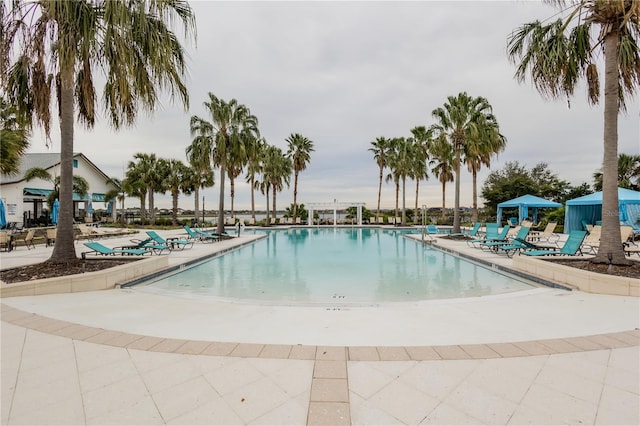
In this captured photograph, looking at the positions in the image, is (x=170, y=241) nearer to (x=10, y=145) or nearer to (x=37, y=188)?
(x=10, y=145)

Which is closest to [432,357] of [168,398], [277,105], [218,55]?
[168,398]

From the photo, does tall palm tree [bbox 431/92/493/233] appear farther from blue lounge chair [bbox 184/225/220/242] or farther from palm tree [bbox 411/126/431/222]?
blue lounge chair [bbox 184/225/220/242]

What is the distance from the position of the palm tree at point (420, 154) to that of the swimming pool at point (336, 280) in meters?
16.2

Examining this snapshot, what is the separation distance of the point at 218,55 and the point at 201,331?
980 centimetres

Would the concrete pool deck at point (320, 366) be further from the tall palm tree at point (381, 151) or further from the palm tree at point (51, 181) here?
the tall palm tree at point (381, 151)

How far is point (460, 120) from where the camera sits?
55.6 ft

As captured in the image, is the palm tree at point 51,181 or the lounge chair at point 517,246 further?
the palm tree at point 51,181

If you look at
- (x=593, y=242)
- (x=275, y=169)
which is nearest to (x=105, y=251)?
(x=593, y=242)

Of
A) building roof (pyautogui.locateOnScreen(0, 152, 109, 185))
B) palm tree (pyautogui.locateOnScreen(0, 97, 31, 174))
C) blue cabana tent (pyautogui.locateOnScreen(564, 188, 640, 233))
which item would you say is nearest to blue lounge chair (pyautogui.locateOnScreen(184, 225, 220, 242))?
palm tree (pyautogui.locateOnScreen(0, 97, 31, 174))

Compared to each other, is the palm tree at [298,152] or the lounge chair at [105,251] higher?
the palm tree at [298,152]

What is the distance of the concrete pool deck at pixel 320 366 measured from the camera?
7.06ft

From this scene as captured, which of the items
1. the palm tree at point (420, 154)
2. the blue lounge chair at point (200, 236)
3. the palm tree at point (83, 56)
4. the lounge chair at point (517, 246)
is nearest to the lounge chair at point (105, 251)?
the palm tree at point (83, 56)

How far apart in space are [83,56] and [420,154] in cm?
2690

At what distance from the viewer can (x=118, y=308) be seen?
15.8 feet
